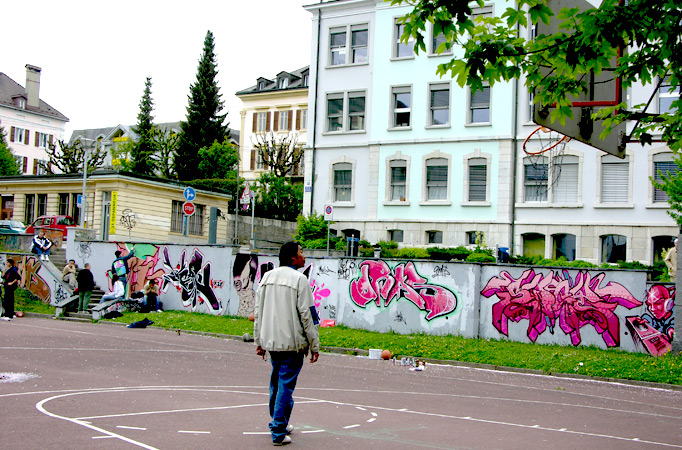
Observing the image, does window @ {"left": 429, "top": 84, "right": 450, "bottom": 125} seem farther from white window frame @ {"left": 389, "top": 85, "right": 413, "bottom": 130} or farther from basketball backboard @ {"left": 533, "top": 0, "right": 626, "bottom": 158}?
basketball backboard @ {"left": 533, "top": 0, "right": 626, "bottom": 158}

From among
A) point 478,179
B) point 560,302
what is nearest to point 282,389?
point 560,302

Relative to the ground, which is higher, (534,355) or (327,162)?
(327,162)

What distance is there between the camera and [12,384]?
10.8m

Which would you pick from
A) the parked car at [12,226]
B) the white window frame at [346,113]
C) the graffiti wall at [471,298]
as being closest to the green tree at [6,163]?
the parked car at [12,226]

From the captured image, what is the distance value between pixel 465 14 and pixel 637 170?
28.5m

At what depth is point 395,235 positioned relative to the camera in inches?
1540

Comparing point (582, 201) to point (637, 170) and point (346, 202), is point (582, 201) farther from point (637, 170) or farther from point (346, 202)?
point (346, 202)

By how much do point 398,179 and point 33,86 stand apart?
77183 millimetres

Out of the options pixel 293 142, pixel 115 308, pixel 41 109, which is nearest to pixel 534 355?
pixel 115 308

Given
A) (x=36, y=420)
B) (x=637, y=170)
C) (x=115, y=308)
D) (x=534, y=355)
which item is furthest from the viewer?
(x=637, y=170)

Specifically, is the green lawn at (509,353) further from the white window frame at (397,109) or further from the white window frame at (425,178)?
the white window frame at (397,109)

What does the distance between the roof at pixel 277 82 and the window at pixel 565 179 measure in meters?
38.5

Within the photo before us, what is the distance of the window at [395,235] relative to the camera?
38.9 m

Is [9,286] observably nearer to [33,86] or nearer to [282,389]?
[282,389]
